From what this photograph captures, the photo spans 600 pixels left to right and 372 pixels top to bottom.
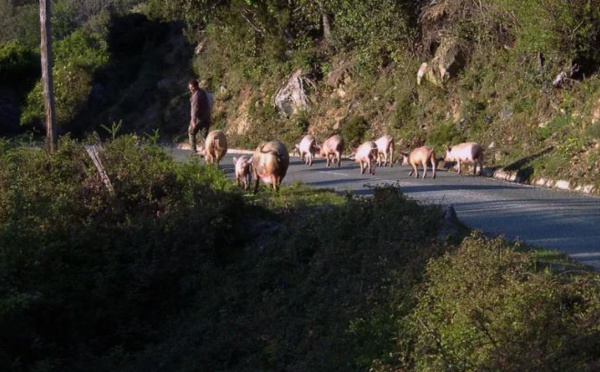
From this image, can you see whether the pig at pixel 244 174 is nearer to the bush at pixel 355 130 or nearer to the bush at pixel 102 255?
the bush at pixel 102 255

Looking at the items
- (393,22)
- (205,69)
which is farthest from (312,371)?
(205,69)

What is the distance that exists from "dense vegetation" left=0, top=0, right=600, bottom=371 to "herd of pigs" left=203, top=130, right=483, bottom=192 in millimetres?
554

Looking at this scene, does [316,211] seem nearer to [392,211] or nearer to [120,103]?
[392,211]

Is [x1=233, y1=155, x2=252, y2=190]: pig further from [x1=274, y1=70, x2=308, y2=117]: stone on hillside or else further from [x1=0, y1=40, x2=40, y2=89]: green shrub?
[x1=0, y1=40, x2=40, y2=89]: green shrub

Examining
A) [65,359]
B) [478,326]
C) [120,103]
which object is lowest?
[65,359]

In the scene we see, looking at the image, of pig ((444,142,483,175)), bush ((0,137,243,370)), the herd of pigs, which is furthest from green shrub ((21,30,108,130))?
bush ((0,137,243,370))

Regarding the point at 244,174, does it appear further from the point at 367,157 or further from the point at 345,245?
the point at 345,245

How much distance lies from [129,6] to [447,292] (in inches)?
2276

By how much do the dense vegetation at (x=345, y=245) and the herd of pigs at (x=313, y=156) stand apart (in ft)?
1.82

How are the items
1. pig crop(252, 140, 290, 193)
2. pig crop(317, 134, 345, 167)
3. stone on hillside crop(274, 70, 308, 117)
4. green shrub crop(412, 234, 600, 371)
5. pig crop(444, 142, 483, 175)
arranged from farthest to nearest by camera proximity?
1. stone on hillside crop(274, 70, 308, 117)
2. pig crop(317, 134, 345, 167)
3. pig crop(444, 142, 483, 175)
4. pig crop(252, 140, 290, 193)
5. green shrub crop(412, 234, 600, 371)

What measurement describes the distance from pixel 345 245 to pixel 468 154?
29.4ft

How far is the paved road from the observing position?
13.4m

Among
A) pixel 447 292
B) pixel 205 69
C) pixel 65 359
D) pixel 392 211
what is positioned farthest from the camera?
pixel 205 69

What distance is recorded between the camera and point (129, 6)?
6556 centimetres
